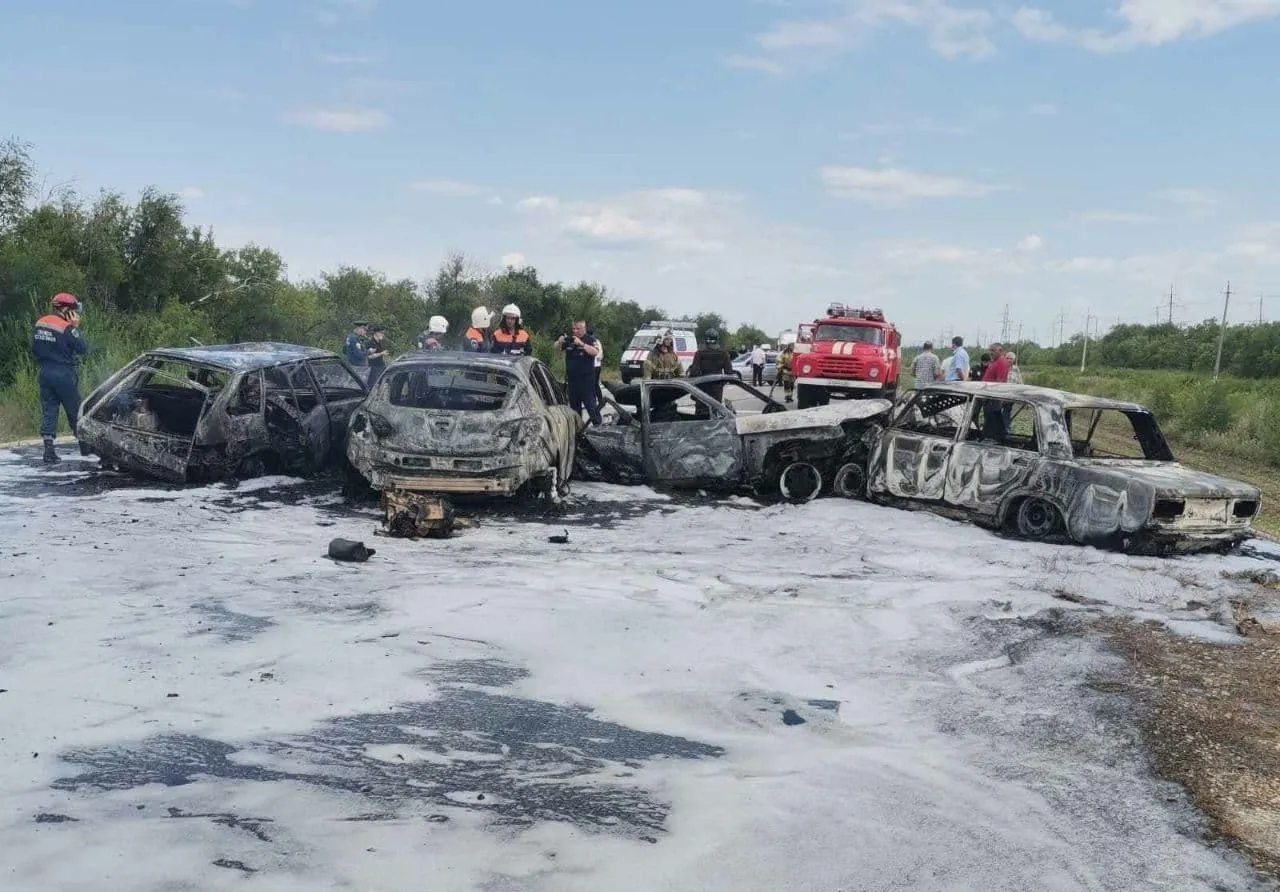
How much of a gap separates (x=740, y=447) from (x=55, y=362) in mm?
7314

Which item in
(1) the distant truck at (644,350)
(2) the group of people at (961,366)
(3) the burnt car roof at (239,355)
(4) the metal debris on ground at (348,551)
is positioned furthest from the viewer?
(1) the distant truck at (644,350)

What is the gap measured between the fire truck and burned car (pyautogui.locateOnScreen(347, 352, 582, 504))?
45.9 feet

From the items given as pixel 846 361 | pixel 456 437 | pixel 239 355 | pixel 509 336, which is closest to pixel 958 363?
pixel 846 361

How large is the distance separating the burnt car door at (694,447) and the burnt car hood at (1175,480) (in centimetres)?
351

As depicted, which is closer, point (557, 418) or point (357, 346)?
point (557, 418)

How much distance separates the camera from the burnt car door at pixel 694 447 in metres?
11.4

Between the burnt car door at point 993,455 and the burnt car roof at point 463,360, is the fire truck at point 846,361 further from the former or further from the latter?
the burnt car roof at point 463,360

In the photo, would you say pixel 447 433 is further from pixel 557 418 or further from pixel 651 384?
pixel 651 384

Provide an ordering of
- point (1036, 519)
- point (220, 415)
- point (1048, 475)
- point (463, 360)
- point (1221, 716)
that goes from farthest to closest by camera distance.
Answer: point (220, 415) < point (463, 360) < point (1036, 519) < point (1048, 475) < point (1221, 716)

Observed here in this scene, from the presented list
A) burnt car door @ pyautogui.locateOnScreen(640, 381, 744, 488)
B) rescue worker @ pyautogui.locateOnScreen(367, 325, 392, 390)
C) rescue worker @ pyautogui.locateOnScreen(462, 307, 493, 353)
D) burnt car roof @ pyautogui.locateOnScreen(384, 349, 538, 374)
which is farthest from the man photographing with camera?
burnt car roof @ pyautogui.locateOnScreen(384, 349, 538, 374)

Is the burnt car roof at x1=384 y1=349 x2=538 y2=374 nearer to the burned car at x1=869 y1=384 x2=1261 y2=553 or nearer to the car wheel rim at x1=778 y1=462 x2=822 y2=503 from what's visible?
the car wheel rim at x1=778 y1=462 x2=822 y2=503

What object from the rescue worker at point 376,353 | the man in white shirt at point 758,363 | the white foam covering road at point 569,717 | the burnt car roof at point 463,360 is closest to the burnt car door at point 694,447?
the burnt car roof at point 463,360

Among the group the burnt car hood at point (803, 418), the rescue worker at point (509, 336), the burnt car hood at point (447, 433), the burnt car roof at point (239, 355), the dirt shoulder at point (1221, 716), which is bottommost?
the dirt shoulder at point (1221, 716)

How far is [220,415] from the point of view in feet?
33.9
